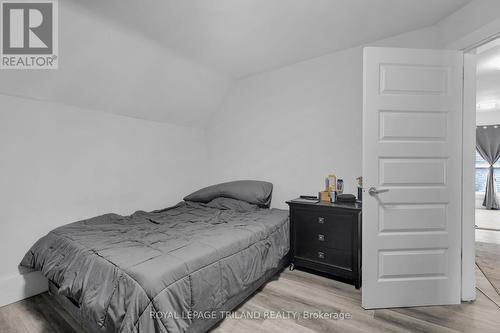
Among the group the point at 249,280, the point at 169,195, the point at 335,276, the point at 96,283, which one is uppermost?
the point at 169,195

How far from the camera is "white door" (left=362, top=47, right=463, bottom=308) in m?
1.85

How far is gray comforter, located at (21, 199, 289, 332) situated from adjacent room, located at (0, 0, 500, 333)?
1 centimetres

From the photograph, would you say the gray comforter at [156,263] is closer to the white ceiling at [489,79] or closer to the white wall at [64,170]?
the white wall at [64,170]

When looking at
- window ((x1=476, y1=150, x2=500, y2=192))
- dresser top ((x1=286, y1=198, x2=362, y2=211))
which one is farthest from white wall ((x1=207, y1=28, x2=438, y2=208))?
window ((x1=476, y1=150, x2=500, y2=192))

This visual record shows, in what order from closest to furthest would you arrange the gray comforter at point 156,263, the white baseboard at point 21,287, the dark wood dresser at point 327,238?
the gray comforter at point 156,263
the white baseboard at point 21,287
the dark wood dresser at point 327,238

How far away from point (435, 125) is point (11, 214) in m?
3.62

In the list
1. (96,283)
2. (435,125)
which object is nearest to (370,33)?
(435,125)

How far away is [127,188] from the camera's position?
115 inches

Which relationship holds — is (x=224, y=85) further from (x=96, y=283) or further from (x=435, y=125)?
(x=96, y=283)

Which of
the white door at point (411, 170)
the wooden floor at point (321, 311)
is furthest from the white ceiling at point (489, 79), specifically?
the wooden floor at point (321, 311)

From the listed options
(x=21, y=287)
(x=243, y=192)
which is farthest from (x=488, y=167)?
(x=21, y=287)

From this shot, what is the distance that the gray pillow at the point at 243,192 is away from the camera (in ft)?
9.64

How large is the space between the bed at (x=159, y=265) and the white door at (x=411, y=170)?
96 centimetres

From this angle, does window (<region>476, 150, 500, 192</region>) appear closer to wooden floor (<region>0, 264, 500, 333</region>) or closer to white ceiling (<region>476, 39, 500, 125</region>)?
white ceiling (<region>476, 39, 500, 125</region>)
